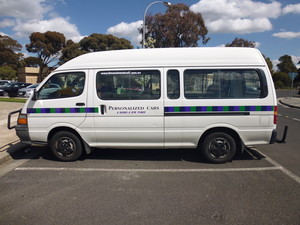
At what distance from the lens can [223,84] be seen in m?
4.39

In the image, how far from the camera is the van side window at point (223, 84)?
4.39m

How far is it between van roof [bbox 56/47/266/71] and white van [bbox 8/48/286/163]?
0.02 m

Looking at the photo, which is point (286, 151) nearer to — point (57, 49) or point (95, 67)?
point (95, 67)

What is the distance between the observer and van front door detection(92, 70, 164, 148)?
4441 millimetres

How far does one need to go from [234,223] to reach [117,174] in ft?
7.22

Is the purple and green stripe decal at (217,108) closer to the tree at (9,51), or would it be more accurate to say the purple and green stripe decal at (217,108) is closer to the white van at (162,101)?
the white van at (162,101)

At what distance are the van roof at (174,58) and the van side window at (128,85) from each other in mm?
156

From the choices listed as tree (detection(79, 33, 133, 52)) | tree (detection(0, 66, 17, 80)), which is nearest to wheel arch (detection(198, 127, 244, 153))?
tree (detection(79, 33, 133, 52))

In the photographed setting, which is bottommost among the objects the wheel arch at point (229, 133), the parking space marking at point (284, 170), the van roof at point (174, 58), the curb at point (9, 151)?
the parking space marking at point (284, 170)

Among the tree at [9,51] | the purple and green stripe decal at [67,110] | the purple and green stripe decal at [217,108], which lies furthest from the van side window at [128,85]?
the tree at [9,51]

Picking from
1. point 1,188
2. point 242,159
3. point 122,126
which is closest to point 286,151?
point 242,159

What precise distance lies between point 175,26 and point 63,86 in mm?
30723

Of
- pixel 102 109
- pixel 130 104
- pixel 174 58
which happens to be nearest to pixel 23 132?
pixel 102 109

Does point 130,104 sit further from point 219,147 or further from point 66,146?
point 219,147
